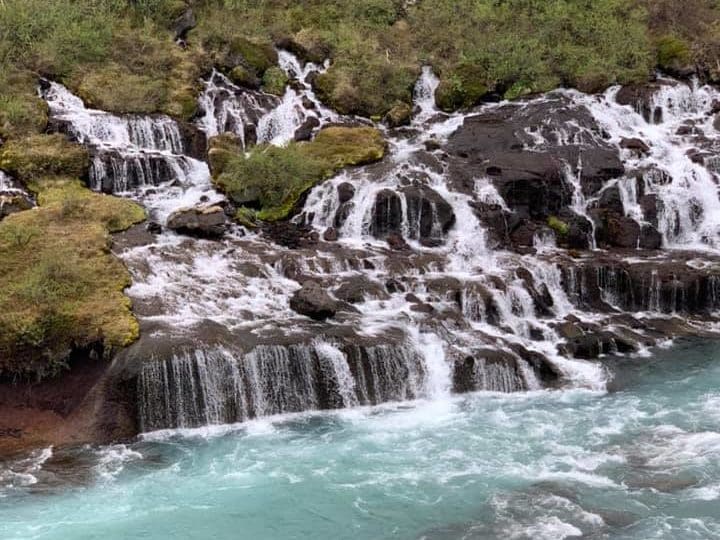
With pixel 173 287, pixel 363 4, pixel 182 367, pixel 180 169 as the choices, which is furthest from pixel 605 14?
pixel 182 367

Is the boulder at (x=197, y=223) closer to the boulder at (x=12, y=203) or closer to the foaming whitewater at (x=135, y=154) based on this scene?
the foaming whitewater at (x=135, y=154)

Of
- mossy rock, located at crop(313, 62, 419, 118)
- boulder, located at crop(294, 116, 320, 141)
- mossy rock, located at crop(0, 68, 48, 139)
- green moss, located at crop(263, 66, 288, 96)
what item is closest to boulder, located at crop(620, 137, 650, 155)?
mossy rock, located at crop(313, 62, 419, 118)

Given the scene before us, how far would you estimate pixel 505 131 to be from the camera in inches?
1214

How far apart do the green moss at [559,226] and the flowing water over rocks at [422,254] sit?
0.05m

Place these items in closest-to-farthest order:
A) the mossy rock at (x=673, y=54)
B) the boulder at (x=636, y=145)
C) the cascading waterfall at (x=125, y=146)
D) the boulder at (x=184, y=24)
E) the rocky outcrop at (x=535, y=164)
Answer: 1. the rocky outcrop at (x=535, y=164)
2. the cascading waterfall at (x=125, y=146)
3. the boulder at (x=636, y=145)
4. the mossy rock at (x=673, y=54)
5. the boulder at (x=184, y=24)

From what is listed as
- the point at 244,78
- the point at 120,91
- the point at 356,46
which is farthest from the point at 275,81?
the point at 120,91

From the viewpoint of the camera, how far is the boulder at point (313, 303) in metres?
20.4

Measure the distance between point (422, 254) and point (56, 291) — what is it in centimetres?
1137

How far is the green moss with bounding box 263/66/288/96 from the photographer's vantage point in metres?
34.0

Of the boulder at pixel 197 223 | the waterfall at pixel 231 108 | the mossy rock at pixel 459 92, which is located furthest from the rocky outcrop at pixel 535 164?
the boulder at pixel 197 223

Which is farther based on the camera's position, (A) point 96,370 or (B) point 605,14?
(B) point 605,14

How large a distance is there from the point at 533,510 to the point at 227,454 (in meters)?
6.48

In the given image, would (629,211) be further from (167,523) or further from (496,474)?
(167,523)

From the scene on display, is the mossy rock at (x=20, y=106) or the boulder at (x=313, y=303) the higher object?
the mossy rock at (x=20, y=106)
